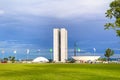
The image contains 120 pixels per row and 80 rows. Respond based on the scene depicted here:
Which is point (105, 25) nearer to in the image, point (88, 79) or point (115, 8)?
point (115, 8)

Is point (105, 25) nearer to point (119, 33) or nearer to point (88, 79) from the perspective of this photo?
point (119, 33)

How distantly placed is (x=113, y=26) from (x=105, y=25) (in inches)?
53.8

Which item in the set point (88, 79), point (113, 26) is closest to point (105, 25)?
point (113, 26)

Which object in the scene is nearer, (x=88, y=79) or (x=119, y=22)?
(x=88, y=79)

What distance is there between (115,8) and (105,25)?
332 centimetres

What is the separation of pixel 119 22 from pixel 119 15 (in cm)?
255

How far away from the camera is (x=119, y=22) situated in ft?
185

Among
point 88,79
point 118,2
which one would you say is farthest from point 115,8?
point 88,79

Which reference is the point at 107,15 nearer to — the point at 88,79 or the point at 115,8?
the point at 115,8

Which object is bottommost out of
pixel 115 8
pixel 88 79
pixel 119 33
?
pixel 88 79

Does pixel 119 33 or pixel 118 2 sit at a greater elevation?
pixel 118 2

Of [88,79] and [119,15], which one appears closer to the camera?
[88,79]

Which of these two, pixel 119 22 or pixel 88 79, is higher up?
pixel 119 22

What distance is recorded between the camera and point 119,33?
57125 mm
